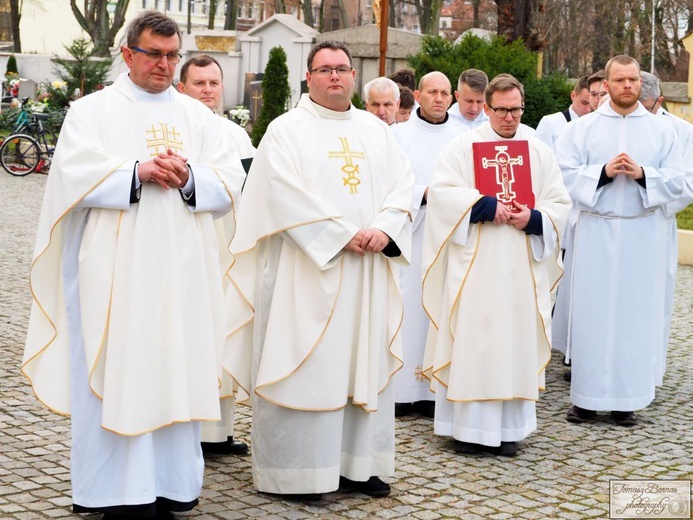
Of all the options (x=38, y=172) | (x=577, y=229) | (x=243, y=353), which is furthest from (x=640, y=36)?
(x=243, y=353)

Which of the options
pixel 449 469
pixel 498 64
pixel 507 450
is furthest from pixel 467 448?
pixel 498 64

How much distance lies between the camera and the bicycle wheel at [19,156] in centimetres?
2052

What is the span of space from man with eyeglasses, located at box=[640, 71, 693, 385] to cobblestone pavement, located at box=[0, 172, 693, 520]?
2.01ft

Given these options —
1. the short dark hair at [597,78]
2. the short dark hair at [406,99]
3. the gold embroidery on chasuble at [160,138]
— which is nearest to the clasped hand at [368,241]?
the gold embroidery on chasuble at [160,138]

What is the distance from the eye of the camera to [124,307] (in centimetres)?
484

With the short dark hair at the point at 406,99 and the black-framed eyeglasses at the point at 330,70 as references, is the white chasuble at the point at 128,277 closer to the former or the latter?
the black-framed eyeglasses at the point at 330,70

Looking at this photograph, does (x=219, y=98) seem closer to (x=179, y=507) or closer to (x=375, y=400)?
(x=375, y=400)

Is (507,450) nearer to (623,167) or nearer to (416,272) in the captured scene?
(416,272)

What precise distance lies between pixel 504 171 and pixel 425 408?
1.76 m

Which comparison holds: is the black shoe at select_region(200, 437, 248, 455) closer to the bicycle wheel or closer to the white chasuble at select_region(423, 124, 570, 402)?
the white chasuble at select_region(423, 124, 570, 402)

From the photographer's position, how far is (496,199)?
6.49 m

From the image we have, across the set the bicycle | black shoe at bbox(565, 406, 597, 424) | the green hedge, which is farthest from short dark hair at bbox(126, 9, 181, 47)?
the bicycle

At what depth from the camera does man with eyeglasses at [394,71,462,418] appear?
7.45 meters

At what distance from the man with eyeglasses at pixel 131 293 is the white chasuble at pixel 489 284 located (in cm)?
187
